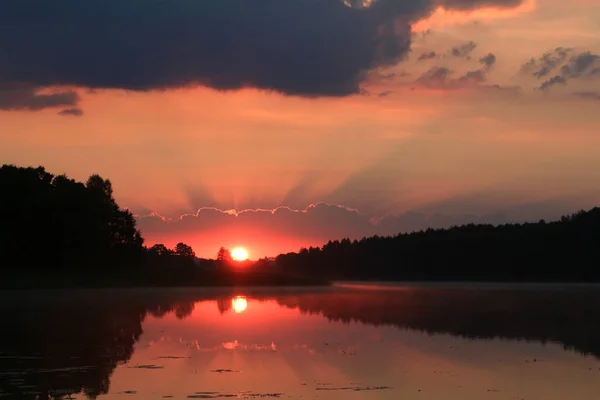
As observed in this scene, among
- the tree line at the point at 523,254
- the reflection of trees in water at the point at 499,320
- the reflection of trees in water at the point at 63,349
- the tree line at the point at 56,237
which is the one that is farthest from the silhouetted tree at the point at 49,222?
the tree line at the point at 523,254

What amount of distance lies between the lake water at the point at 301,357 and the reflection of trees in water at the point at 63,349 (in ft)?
0.14

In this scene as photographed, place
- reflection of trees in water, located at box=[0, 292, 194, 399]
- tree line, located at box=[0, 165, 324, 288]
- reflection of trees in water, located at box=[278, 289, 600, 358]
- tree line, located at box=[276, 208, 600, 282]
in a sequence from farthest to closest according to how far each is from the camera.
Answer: tree line, located at box=[276, 208, 600, 282]
tree line, located at box=[0, 165, 324, 288]
reflection of trees in water, located at box=[278, 289, 600, 358]
reflection of trees in water, located at box=[0, 292, 194, 399]

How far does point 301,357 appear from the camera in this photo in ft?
75.1

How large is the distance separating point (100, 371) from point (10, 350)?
5.32m

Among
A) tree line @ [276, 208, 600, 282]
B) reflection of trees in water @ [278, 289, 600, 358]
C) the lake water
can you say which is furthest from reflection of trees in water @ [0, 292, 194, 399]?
tree line @ [276, 208, 600, 282]

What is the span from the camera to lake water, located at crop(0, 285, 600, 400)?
689 inches

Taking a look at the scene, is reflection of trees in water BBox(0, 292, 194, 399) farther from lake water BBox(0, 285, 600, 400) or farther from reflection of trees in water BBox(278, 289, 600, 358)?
reflection of trees in water BBox(278, 289, 600, 358)

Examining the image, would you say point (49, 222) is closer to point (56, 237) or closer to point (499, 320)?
point (56, 237)

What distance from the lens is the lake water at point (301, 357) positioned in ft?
57.4

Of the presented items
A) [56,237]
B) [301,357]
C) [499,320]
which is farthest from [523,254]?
[301,357]

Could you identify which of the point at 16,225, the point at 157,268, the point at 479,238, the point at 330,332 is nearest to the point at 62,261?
the point at 16,225

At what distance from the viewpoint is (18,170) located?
9150cm

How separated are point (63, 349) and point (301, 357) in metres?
7.10

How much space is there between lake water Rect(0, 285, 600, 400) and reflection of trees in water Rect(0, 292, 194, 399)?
0.14 feet
